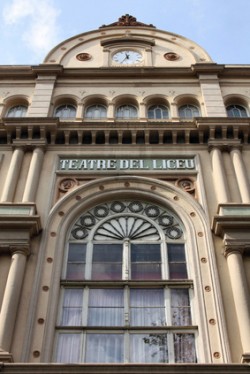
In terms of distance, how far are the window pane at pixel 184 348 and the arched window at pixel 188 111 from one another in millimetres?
11068

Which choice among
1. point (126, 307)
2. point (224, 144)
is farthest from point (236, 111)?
point (126, 307)

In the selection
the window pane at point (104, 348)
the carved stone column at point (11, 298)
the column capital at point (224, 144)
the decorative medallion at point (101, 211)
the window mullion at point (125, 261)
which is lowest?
the window pane at point (104, 348)

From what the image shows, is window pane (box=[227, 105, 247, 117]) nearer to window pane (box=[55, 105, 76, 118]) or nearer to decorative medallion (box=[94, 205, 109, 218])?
window pane (box=[55, 105, 76, 118])

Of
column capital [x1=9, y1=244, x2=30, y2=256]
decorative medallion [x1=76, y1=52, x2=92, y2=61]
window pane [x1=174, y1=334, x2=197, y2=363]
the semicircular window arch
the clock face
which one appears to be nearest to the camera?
window pane [x1=174, y1=334, x2=197, y2=363]

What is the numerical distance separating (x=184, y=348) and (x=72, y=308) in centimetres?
334

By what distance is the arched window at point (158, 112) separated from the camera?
23025 millimetres

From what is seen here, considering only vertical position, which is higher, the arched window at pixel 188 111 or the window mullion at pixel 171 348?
the arched window at pixel 188 111

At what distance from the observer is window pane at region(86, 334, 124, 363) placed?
13.9 metres

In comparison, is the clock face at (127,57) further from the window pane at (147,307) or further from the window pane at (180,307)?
the window pane at (180,307)

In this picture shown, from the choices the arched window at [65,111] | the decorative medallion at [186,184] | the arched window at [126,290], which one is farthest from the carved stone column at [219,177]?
the arched window at [65,111]

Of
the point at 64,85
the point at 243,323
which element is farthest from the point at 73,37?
the point at 243,323

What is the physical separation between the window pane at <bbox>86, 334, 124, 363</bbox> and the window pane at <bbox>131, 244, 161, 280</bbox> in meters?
2.29

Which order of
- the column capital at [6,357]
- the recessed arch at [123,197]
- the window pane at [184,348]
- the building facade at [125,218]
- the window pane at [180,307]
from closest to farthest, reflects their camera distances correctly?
the column capital at [6,357] < the window pane at [184,348] < the building facade at [125,218] < the window pane at [180,307] < the recessed arch at [123,197]
